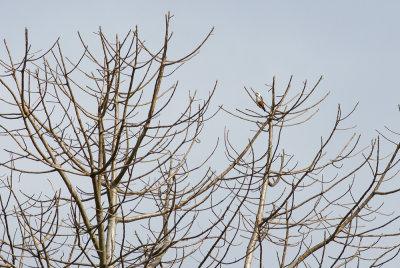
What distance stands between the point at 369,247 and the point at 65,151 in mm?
2508

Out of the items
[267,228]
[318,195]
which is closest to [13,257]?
[267,228]

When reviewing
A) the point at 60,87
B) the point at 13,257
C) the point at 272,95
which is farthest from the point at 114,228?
the point at 272,95

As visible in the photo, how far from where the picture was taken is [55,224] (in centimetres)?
383

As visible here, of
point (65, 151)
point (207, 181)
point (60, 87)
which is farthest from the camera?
point (207, 181)

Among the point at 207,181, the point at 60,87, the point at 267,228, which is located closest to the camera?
the point at 60,87

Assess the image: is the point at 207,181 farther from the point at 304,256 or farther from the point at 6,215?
the point at 6,215

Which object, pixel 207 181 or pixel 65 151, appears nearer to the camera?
pixel 65 151

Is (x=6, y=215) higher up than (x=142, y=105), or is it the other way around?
(x=142, y=105)

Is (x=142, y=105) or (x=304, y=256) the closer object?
(x=304, y=256)

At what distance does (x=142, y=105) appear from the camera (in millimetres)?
4730

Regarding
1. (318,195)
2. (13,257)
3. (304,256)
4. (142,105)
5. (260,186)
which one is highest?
(142,105)

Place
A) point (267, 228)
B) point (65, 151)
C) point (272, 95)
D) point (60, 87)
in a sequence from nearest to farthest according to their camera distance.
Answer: point (65, 151) → point (60, 87) → point (267, 228) → point (272, 95)

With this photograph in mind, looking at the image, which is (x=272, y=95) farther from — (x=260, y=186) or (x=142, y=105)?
(x=142, y=105)

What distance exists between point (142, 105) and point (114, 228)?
3.87 feet
